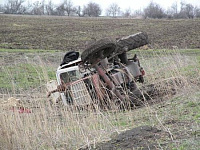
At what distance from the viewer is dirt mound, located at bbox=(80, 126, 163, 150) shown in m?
4.29

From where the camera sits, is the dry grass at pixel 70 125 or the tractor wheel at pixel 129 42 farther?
the tractor wheel at pixel 129 42

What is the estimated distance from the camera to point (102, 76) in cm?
787

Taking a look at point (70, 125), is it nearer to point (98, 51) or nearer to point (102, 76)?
point (102, 76)

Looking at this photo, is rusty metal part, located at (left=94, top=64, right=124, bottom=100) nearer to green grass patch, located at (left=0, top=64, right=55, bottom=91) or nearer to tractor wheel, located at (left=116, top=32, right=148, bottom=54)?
tractor wheel, located at (left=116, top=32, right=148, bottom=54)

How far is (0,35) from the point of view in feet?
101

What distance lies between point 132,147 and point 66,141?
4.17ft

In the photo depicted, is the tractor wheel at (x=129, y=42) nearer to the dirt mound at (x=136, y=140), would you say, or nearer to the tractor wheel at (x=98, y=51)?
the tractor wheel at (x=98, y=51)

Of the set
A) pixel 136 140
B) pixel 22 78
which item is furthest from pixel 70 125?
pixel 22 78

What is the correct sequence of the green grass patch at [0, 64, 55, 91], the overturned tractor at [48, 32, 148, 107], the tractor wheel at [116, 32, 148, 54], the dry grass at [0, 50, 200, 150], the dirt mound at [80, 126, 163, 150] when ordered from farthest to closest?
the green grass patch at [0, 64, 55, 91] → the tractor wheel at [116, 32, 148, 54] → the overturned tractor at [48, 32, 148, 107] → the dry grass at [0, 50, 200, 150] → the dirt mound at [80, 126, 163, 150]

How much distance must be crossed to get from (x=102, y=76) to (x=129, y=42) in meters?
1.23

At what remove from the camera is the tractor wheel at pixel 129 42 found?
334 inches

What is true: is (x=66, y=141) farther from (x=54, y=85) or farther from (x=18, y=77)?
(x=18, y=77)

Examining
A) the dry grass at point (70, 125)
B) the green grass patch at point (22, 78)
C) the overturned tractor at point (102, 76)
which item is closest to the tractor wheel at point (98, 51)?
the overturned tractor at point (102, 76)

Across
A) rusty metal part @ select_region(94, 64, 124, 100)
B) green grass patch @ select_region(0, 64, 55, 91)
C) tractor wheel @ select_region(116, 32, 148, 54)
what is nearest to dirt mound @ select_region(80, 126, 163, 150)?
rusty metal part @ select_region(94, 64, 124, 100)
